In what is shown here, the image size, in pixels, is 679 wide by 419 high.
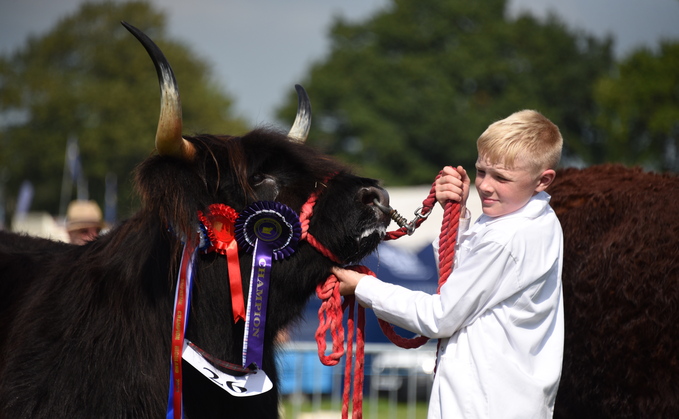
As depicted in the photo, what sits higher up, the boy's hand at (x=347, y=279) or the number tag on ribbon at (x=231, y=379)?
the boy's hand at (x=347, y=279)

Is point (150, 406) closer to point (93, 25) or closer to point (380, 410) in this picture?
point (380, 410)

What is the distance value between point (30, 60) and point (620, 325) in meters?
42.8

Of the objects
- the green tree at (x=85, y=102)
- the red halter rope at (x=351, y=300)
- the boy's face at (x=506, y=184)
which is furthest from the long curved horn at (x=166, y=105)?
the green tree at (x=85, y=102)

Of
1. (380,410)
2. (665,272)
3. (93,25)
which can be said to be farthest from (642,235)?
(93,25)

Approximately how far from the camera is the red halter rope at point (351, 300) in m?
2.96

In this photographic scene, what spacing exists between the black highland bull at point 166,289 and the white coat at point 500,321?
1.77 feet

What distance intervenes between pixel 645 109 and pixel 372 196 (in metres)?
30.0

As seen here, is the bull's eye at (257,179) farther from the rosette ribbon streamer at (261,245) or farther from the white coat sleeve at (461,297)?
the white coat sleeve at (461,297)

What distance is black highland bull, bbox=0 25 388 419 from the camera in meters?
3.01

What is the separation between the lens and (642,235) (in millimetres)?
3477

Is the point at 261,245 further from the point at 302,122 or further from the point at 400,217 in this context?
the point at 302,122

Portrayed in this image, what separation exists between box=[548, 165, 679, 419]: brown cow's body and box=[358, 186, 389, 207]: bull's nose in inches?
48.3

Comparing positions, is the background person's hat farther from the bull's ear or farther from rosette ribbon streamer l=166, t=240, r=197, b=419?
rosette ribbon streamer l=166, t=240, r=197, b=419

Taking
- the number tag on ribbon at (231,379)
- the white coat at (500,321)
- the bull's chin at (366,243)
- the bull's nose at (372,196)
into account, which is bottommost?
the number tag on ribbon at (231,379)
